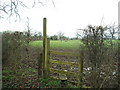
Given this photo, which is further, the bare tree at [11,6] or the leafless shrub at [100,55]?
the bare tree at [11,6]

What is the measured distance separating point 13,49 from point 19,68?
3.46 ft

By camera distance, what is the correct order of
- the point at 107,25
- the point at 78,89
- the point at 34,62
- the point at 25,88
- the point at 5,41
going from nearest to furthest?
1. the point at 107,25
2. the point at 78,89
3. the point at 25,88
4. the point at 5,41
5. the point at 34,62

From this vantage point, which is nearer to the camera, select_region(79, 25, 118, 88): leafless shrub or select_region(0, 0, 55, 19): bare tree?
select_region(79, 25, 118, 88): leafless shrub

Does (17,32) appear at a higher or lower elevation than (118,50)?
higher

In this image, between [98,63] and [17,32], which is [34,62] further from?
[98,63]

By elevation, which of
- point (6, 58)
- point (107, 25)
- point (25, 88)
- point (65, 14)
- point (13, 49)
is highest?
point (65, 14)

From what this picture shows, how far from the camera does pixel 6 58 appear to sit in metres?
6.96

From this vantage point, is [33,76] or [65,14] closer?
[33,76]

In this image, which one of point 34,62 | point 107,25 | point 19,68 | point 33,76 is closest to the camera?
point 107,25

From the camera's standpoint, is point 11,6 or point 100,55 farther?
point 11,6

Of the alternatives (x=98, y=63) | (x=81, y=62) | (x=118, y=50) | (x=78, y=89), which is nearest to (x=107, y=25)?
(x=118, y=50)

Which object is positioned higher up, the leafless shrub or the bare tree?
the bare tree

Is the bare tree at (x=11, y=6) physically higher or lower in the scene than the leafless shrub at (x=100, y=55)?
higher

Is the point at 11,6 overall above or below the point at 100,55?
above
